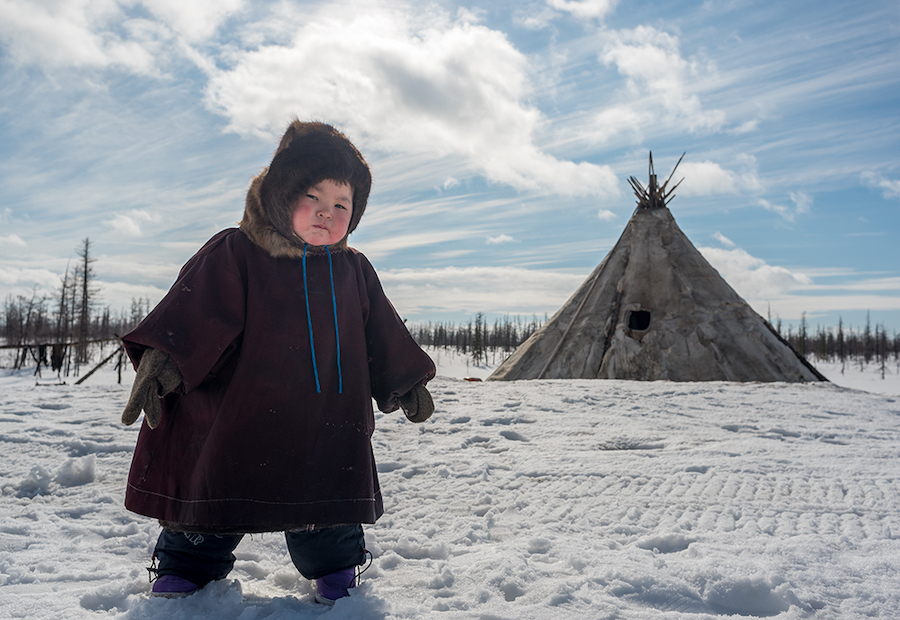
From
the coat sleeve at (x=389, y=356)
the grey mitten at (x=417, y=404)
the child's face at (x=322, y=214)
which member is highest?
the child's face at (x=322, y=214)

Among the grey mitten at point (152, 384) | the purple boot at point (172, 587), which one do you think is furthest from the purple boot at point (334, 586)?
the grey mitten at point (152, 384)

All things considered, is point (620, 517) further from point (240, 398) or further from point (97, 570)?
point (97, 570)

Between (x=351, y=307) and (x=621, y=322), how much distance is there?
8.05 meters

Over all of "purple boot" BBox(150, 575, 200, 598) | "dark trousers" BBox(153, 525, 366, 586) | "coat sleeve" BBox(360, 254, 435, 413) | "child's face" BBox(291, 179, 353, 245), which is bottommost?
"purple boot" BBox(150, 575, 200, 598)

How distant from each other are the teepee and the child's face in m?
7.46

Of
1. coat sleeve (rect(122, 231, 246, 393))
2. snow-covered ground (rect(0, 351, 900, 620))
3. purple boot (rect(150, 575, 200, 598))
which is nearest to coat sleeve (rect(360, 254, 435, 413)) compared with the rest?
coat sleeve (rect(122, 231, 246, 393))

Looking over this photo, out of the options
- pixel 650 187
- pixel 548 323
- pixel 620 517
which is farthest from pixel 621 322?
pixel 620 517

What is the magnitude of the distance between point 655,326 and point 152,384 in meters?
8.56

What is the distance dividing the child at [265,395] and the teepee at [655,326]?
24.6 ft

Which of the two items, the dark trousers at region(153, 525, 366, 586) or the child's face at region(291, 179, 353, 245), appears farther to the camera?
the child's face at region(291, 179, 353, 245)

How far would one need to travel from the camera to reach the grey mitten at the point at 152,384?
58.5 inches

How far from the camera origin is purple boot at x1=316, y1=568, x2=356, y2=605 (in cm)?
157

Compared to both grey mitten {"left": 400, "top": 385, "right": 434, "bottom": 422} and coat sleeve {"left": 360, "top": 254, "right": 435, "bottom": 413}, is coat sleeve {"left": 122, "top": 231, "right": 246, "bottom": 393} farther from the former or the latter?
grey mitten {"left": 400, "top": 385, "right": 434, "bottom": 422}

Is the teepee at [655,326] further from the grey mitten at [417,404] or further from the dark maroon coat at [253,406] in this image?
the dark maroon coat at [253,406]
